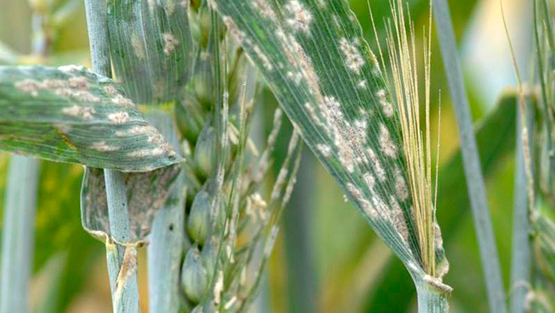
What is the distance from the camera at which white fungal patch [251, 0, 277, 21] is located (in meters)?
0.27

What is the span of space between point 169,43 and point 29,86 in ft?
0.24

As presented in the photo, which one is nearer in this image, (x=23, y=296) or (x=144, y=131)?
(x=144, y=131)

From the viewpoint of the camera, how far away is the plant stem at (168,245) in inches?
13.7

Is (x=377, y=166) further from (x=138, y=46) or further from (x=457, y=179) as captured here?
(x=457, y=179)

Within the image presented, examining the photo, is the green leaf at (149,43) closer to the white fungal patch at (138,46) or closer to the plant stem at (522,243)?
the white fungal patch at (138,46)

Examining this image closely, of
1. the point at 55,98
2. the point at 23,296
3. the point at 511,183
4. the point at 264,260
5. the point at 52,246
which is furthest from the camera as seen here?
the point at 511,183

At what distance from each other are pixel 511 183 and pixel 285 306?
33 centimetres

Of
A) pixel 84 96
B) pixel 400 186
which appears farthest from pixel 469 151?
pixel 84 96

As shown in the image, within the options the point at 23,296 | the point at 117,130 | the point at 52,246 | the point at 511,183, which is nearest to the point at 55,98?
the point at 117,130

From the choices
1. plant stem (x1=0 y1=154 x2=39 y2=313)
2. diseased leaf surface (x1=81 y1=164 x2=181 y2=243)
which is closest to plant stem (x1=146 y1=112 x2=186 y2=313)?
diseased leaf surface (x1=81 y1=164 x2=181 y2=243)

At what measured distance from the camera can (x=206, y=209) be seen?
343 mm

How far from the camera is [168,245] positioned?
1.16 feet

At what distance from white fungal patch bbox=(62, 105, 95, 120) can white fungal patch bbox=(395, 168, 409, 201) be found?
12cm

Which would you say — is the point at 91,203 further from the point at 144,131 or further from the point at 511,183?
the point at 511,183
